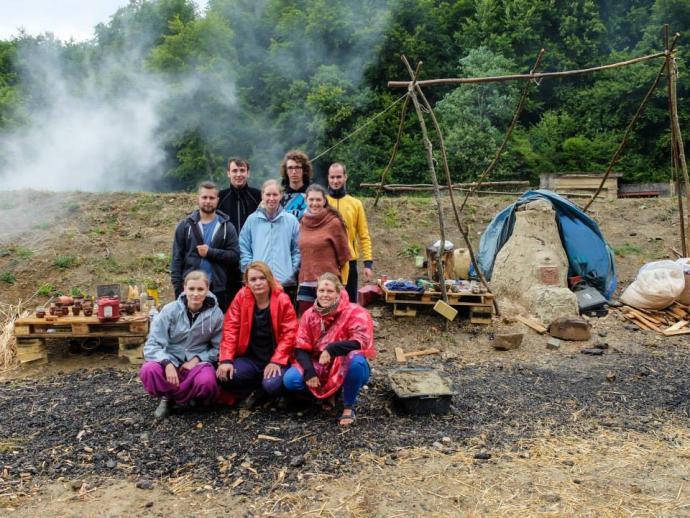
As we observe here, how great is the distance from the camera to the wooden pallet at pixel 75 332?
512cm

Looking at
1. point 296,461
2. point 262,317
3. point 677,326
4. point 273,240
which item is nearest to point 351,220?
point 273,240

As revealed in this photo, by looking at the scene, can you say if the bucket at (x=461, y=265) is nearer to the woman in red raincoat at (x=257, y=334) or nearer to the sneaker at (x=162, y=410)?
the woman in red raincoat at (x=257, y=334)

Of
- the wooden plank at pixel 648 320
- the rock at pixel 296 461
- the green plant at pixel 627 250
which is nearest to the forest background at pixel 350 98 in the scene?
the green plant at pixel 627 250

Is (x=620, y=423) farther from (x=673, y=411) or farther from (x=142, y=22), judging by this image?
(x=142, y=22)

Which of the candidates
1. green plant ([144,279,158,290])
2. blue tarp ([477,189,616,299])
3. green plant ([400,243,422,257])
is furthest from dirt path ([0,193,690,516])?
green plant ([400,243,422,257])

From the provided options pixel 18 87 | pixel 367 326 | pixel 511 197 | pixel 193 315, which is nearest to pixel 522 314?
pixel 367 326

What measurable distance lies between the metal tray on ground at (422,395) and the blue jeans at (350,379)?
348 mm

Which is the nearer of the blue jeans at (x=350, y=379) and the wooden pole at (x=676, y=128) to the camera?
the blue jeans at (x=350, y=379)

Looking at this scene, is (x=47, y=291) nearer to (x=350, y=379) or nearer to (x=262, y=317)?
(x=262, y=317)

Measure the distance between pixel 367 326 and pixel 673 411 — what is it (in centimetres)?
248

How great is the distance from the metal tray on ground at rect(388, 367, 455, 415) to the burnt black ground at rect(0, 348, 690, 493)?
0.24 feet

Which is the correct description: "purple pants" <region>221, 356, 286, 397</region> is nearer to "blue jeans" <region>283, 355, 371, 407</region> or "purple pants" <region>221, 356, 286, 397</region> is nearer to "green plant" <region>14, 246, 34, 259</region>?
"blue jeans" <region>283, 355, 371, 407</region>

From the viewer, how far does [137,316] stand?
527cm

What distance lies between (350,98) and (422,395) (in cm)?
1788
